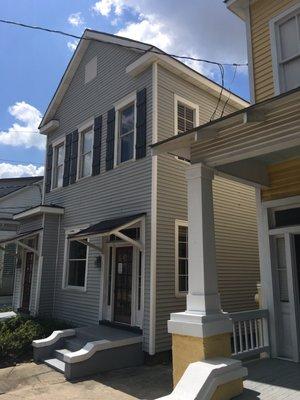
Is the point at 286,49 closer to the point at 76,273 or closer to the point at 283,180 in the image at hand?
the point at 283,180

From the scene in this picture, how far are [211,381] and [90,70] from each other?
1039 cm

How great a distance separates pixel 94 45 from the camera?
1219 cm

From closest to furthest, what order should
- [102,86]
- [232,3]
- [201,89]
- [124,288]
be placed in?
[232,3], [124,288], [201,89], [102,86]

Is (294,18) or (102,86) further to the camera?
(102,86)

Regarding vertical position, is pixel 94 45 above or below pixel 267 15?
above

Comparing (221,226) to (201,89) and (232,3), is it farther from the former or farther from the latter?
(232,3)

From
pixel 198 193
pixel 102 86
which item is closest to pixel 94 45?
pixel 102 86

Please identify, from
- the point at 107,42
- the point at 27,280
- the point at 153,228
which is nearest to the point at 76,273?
the point at 27,280

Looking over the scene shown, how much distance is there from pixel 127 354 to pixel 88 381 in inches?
44.7

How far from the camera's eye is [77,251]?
11688 millimetres

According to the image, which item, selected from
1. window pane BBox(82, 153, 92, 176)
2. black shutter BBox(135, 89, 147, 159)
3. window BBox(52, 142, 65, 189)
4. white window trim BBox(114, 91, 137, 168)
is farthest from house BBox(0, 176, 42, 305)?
black shutter BBox(135, 89, 147, 159)

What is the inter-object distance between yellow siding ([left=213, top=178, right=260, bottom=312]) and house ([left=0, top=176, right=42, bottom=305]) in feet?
35.7

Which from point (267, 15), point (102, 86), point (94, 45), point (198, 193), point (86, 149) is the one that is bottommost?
point (198, 193)

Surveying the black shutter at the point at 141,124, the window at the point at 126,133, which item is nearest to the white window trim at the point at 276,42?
the black shutter at the point at 141,124
